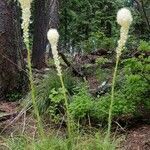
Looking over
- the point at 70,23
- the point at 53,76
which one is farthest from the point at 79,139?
the point at 70,23

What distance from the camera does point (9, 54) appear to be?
8281 millimetres

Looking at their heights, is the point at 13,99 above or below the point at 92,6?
below

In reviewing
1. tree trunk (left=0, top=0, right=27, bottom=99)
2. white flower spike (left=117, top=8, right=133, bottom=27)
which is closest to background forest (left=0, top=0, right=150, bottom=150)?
tree trunk (left=0, top=0, right=27, bottom=99)

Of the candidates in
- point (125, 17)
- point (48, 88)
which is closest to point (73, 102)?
point (48, 88)

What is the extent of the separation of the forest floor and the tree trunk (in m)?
0.79

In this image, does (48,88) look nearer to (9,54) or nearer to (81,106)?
(81,106)

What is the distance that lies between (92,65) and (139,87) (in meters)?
3.25

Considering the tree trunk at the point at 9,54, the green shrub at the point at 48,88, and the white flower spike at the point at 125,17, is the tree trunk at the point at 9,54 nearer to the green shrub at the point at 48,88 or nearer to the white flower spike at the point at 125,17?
the green shrub at the point at 48,88

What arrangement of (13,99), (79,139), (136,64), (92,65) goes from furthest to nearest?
1. (92,65)
2. (13,99)
3. (136,64)
4. (79,139)

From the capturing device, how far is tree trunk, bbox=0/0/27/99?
8.20 metres

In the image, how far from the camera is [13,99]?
827 cm

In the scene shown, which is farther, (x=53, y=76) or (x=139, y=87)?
(x=53, y=76)

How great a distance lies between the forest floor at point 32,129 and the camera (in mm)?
5672

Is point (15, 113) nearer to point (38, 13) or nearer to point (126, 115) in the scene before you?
point (126, 115)
